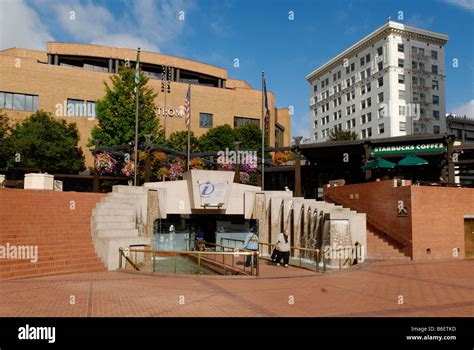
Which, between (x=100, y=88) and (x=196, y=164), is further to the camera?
(x=100, y=88)

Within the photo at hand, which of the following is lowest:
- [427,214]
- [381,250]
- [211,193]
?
[381,250]

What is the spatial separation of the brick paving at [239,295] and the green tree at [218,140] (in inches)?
1487

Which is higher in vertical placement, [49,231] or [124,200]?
[124,200]

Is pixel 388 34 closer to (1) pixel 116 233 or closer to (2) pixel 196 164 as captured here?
(2) pixel 196 164

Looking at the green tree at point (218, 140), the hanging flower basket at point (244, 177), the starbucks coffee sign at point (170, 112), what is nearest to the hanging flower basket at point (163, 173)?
the hanging flower basket at point (244, 177)

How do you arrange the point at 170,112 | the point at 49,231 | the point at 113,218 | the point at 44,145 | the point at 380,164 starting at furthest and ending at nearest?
the point at 170,112, the point at 44,145, the point at 380,164, the point at 113,218, the point at 49,231

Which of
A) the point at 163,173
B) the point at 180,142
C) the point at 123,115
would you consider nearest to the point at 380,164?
the point at 163,173

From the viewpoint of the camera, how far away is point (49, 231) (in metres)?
15.9

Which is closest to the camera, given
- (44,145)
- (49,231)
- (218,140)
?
(49,231)

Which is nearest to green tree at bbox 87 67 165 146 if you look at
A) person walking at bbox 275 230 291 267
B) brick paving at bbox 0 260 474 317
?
person walking at bbox 275 230 291 267

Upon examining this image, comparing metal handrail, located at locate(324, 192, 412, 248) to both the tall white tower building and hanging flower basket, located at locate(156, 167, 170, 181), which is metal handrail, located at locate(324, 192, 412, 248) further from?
the tall white tower building

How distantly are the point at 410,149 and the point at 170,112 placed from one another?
121ft
